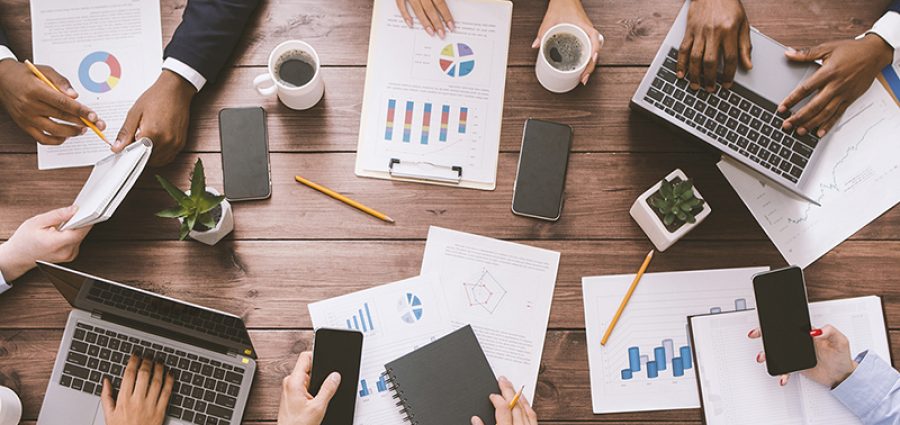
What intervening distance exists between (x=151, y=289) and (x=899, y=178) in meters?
1.61

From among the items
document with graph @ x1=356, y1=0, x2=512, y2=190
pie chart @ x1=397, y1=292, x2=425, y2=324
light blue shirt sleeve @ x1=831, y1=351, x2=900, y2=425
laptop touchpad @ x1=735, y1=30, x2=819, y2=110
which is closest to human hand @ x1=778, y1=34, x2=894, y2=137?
laptop touchpad @ x1=735, y1=30, x2=819, y2=110

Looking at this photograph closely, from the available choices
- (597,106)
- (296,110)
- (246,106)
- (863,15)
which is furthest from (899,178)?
(246,106)

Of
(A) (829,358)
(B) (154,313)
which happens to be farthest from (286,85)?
(A) (829,358)

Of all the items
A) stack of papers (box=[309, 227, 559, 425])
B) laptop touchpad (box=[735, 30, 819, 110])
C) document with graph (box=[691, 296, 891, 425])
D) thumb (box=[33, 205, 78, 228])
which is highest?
laptop touchpad (box=[735, 30, 819, 110])

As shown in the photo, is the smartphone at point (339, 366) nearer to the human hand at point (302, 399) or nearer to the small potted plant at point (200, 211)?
the human hand at point (302, 399)

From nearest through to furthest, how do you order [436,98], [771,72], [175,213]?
[175,213], [771,72], [436,98]

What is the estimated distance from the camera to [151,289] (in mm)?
1293

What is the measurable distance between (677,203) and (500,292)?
15.5 inches

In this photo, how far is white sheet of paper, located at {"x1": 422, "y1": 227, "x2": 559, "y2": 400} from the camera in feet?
4.19

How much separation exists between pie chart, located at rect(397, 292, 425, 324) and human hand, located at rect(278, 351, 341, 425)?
0.58 ft

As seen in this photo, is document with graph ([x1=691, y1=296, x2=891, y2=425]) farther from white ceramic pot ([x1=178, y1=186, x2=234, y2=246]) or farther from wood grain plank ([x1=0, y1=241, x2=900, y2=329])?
white ceramic pot ([x1=178, y1=186, x2=234, y2=246])

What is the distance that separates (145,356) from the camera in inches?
49.3

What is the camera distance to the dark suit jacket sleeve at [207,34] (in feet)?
4.28

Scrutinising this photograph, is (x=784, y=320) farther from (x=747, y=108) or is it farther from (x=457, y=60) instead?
(x=457, y=60)
